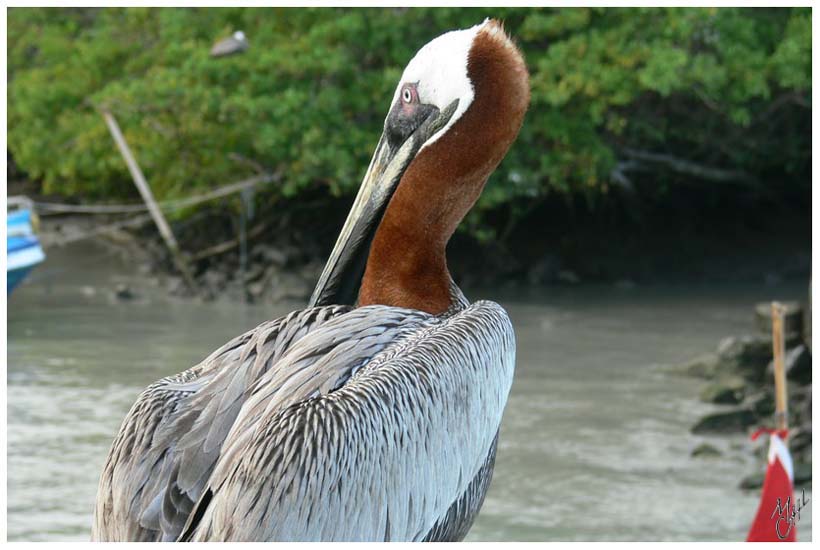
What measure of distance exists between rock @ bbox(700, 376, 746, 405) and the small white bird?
532 centimetres

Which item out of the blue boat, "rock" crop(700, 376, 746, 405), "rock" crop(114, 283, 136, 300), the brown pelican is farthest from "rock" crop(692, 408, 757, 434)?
"rock" crop(114, 283, 136, 300)

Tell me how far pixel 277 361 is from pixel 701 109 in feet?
35.1

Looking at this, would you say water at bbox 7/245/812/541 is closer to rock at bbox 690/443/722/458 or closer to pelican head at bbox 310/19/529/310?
rock at bbox 690/443/722/458

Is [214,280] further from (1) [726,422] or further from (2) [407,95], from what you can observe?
(2) [407,95]

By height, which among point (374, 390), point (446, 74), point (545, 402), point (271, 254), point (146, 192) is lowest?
point (271, 254)

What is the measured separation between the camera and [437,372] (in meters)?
2.68

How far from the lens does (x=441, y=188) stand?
3.03 m

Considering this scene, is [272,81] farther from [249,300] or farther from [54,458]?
[54,458]

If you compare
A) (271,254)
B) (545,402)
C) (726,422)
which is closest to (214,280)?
(271,254)

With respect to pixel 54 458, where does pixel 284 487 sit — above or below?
above

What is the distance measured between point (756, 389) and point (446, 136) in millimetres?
6089

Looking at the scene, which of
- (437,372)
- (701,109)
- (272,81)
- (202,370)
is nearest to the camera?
(437,372)

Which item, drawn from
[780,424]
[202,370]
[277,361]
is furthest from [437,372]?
[780,424]

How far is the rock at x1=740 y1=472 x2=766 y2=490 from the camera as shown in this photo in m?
6.77
